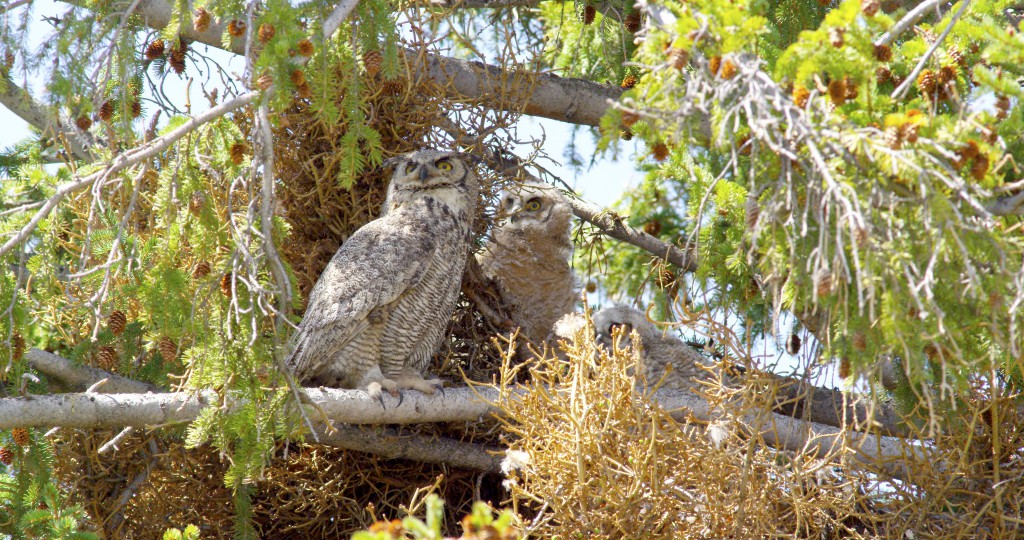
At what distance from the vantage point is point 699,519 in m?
3.03

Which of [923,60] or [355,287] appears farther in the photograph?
[355,287]

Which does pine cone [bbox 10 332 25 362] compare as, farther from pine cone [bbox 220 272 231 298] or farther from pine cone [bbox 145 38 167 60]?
pine cone [bbox 145 38 167 60]

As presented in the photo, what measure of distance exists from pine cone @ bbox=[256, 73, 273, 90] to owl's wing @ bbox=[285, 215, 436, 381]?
126 centimetres

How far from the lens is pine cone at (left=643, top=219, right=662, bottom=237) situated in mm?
5398

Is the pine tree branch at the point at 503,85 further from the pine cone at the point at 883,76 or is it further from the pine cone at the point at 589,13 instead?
the pine cone at the point at 883,76

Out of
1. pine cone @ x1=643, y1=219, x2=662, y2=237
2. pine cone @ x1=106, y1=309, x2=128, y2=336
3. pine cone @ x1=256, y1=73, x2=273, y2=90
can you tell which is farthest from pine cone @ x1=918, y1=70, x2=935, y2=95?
pine cone @ x1=643, y1=219, x2=662, y2=237

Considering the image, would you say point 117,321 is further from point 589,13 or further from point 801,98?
point 589,13

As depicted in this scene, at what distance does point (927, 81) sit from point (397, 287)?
2.00 m

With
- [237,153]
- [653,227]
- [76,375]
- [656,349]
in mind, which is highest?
[653,227]

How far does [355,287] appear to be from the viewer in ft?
11.7

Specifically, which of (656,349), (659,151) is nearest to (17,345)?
(659,151)

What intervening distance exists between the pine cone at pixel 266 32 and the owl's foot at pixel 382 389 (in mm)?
1356

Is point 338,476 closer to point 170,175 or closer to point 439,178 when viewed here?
point 439,178

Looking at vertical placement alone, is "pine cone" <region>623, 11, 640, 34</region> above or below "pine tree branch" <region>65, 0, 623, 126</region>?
above
